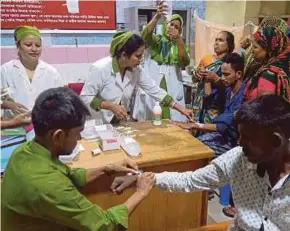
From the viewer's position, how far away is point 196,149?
1752mm

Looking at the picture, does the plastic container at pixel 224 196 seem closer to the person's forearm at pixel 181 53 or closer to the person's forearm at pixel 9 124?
the person's forearm at pixel 181 53

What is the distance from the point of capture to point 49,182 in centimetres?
99

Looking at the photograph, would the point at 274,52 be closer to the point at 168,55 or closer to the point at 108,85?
the point at 108,85

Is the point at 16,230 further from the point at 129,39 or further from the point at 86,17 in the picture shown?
the point at 86,17

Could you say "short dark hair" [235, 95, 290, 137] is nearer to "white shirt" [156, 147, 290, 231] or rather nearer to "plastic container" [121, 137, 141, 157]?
"white shirt" [156, 147, 290, 231]

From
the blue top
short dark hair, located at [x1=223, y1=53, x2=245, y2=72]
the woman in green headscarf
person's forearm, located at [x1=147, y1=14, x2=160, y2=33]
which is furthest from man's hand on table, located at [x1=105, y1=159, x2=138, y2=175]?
person's forearm, located at [x1=147, y1=14, x2=160, y2=33]

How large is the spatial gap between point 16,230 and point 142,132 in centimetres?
108

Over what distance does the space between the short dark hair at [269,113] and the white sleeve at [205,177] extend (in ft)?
0.76

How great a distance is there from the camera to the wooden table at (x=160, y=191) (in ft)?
5.21

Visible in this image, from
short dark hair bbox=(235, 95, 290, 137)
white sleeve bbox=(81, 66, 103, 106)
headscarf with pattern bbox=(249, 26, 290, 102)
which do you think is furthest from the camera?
white sleeve bbox=(81, 66, 103, 106)

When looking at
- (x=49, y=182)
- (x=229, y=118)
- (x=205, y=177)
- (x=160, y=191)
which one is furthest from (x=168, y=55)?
(x=49, y=182)

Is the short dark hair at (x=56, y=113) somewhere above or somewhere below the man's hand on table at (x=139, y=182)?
A: above

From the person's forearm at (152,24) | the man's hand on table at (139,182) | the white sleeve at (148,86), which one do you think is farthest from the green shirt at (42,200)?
the person's forearm at (152,24)

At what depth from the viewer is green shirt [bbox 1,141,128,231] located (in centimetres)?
99
